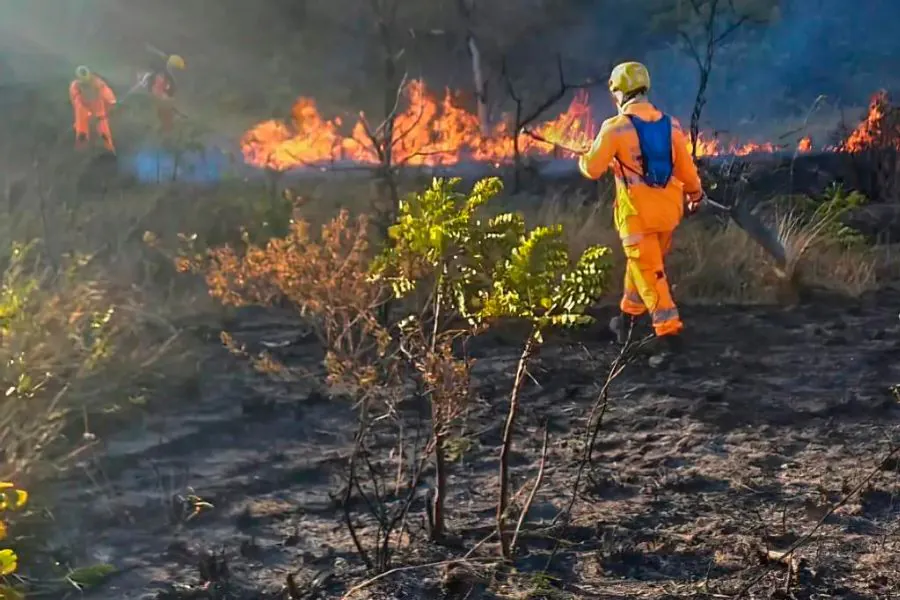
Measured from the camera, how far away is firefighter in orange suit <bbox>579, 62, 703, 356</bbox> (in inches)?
171

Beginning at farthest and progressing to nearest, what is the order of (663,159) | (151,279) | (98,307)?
(151,279) → (98,307) → (663,159)

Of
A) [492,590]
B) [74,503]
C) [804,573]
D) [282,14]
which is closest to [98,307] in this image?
[74,503]

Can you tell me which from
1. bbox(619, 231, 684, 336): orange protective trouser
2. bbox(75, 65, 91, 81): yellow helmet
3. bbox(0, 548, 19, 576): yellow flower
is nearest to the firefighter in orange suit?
bbox(619, 231, 684, 336): orange protective trouser

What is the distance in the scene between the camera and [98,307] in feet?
16.3

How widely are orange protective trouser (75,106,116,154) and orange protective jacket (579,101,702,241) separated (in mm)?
5131

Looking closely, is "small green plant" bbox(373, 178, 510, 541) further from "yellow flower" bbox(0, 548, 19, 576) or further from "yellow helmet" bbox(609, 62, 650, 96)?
"yellow helmet" bbox(609, 62, 650, 96)

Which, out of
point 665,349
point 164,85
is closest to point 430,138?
point 164,85

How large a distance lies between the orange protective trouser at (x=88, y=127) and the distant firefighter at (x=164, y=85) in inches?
18.5

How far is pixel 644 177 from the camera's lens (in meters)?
4.46

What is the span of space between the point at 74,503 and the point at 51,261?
9.14ft

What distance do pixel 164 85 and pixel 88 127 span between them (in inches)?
35.6

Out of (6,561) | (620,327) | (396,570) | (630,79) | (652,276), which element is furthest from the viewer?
(620,327)

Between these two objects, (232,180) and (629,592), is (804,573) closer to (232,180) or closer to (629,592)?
(629,592)

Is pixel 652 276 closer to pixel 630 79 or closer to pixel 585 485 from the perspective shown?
pixel 630 79
